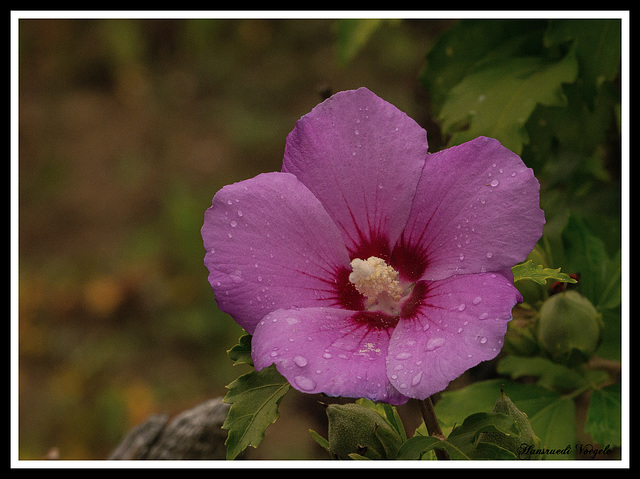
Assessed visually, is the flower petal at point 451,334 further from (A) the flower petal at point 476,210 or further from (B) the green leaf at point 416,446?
(B) the green leaf at point 416,446

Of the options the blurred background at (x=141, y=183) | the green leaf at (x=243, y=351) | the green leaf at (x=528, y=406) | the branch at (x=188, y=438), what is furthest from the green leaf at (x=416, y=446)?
the blurred background at (x=141, y=183)

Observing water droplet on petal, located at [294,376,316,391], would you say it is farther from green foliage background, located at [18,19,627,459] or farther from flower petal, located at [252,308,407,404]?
green foliage background, located at [18,19,627,459]

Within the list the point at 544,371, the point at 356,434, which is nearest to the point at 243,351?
the point at 356,434

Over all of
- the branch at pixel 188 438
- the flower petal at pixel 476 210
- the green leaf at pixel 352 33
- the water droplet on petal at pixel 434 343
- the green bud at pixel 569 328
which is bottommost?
the branch at pixel 188 438

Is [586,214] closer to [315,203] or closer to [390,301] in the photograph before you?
[390,301]

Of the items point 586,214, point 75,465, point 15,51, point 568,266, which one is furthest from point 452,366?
point 586,214

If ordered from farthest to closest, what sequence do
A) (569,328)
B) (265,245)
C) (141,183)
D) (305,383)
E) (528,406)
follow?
1. (141,183)
2. (528,406)
3. (569,328)
4. (265,245)
5. (305,383)

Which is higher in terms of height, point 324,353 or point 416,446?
point 324,353

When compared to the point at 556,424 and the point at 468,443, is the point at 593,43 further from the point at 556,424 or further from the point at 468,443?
the point at 468,443
